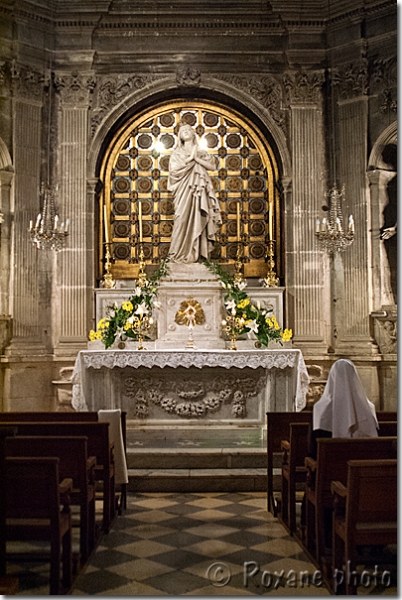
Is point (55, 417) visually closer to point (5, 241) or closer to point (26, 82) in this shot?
point (5, 241)

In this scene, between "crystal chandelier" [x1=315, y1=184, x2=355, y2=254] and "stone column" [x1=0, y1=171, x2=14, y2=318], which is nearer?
"crystal chandelier" [x1=315, y1=184, x2=355, y2=254]

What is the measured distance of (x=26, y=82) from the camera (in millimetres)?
12492

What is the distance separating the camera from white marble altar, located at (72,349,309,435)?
34.5 ft

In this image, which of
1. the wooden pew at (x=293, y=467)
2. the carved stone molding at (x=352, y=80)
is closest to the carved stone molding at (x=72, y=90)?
the carved stone molding at (x=352, y=80)

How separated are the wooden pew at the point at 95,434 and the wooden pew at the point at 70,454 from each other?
76 cm

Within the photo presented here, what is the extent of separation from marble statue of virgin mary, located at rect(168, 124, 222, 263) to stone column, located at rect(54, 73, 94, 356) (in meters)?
1.58

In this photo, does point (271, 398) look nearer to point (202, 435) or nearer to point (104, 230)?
point (202, 435)

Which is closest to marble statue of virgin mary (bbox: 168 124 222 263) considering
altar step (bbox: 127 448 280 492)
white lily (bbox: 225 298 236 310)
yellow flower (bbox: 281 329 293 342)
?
white lily (bbox: 225 298 236 310)

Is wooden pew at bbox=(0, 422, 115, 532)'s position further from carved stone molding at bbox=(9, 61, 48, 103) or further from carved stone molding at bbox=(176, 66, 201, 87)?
carved stone molding at bbox=(176, 66, 201, 87)

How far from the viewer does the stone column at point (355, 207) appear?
12.2 meters

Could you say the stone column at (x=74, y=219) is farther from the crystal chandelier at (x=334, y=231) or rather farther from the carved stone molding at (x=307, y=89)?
the crystal chandelier at (x=334, y=231)

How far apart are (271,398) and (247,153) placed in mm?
4938

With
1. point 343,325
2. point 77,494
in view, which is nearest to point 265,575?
point 77,494

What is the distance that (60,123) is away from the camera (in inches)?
503
